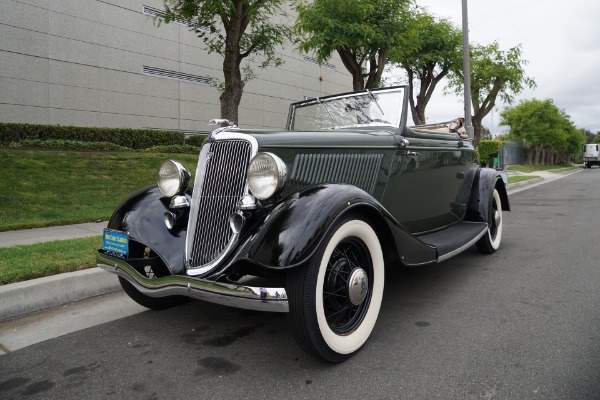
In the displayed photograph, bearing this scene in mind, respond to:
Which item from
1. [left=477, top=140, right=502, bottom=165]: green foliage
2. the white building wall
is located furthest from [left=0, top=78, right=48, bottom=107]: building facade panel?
[left=477, top=140, right=502, bottom=165]: green foliage

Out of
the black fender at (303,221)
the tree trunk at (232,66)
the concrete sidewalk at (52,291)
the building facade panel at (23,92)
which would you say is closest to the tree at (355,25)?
the tree trunk at (232,66)

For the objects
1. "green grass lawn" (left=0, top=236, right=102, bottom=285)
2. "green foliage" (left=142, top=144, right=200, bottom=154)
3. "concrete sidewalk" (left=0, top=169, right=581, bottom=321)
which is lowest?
"concrete sidewalk" (left=0, top=169, right=581, bottom=321)

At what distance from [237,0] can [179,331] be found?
23.5 feet

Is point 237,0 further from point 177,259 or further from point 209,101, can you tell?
point 209,101

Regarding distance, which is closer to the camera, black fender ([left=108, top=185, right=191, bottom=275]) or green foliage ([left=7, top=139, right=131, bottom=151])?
black fender ([left=108, top=185, right=191, bottom=275])

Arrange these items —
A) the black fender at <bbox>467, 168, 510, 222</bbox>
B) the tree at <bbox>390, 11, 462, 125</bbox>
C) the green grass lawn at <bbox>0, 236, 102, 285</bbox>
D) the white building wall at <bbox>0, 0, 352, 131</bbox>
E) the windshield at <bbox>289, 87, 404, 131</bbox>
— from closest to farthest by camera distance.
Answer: the green grass lawn at <bbox>0, 236, 102, 285</bbox>
the windshield at <bbox>289, 87, 404, 131</bbox>
the black fender at <bbox>467, 168, 510, 222</bbox>
the white building wall at <bbox>0, 0, 352, 131</bbox>
the tree at <bbox>390, 11, 462, 125</bbox>

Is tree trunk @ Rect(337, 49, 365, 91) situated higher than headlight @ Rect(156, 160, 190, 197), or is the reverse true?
tree trunk @ Rect(337, 49, 365, 91)

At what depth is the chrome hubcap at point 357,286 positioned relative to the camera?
246 centimetres

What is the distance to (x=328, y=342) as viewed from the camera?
227 cm

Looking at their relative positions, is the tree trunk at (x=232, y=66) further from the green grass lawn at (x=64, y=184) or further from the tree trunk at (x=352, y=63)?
the tree trunk at (x=352, y=63)

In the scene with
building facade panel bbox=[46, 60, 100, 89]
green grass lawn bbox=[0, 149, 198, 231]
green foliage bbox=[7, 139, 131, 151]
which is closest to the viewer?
green grass lawn bbox=[0, 149, 198, 231]

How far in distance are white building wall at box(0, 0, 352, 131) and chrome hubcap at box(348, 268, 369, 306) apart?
1321 centimetres

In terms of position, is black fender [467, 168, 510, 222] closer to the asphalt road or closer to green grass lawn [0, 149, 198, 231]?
the asphalt road

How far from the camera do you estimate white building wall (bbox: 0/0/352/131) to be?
12.3 meters
